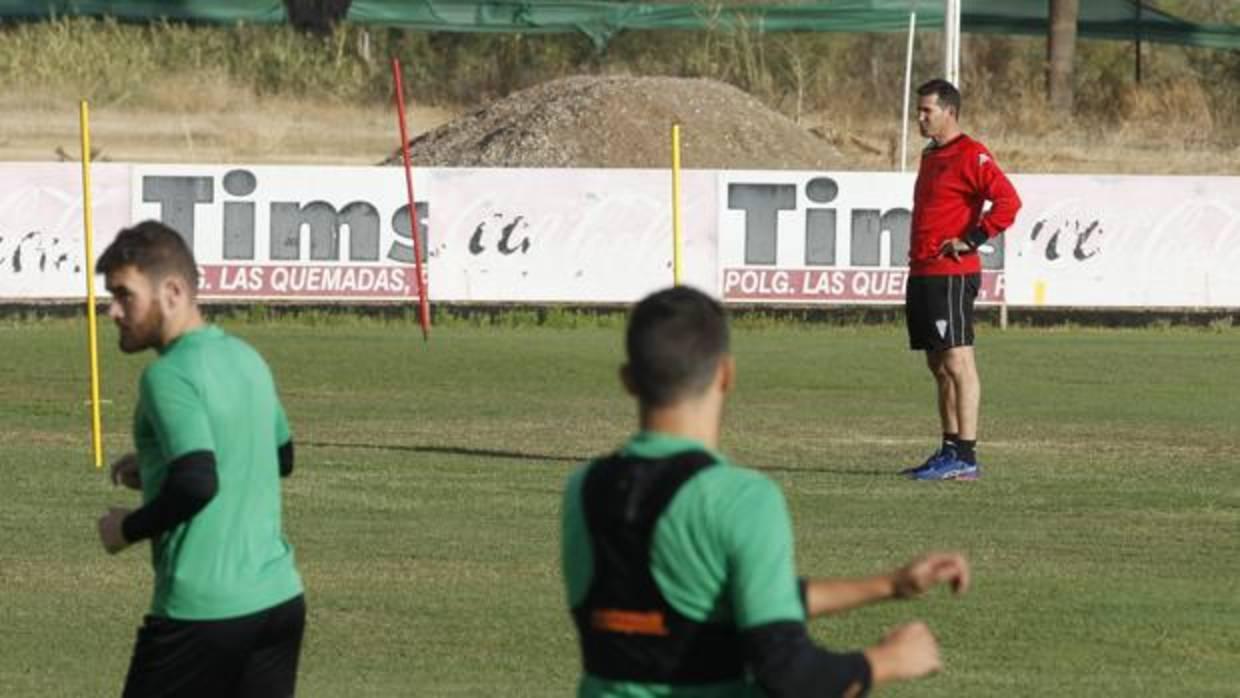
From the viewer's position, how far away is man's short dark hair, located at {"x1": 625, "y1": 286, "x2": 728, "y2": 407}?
4910 millimetres

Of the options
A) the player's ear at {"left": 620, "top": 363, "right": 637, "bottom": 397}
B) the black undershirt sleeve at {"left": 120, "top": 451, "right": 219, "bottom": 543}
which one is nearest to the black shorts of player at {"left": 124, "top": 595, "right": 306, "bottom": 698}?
the black undershirt sleeve at {"left": 120, "top": 451, "right": 219, "bottom": 543}

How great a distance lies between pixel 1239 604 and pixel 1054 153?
2993 cm

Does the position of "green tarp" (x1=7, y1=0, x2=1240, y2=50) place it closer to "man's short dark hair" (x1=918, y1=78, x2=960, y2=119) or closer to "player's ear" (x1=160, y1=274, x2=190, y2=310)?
"man's short dark hair" (x1=918, y1=78, x2=960, y2=119)

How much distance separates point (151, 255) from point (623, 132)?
94.5 ft

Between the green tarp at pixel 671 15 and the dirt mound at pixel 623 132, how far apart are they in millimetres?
6328

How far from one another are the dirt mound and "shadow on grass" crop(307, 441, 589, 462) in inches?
669

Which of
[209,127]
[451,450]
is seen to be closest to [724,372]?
[451,450]

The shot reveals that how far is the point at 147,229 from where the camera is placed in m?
6.68

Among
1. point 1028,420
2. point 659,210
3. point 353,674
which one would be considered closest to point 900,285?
point 659,210

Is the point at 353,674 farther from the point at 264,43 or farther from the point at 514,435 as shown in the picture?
the point at 264,43

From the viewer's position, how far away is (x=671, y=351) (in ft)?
16.1

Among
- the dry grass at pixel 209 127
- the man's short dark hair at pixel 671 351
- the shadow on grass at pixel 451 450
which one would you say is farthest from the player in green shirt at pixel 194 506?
the dry grass at pixel 209 127

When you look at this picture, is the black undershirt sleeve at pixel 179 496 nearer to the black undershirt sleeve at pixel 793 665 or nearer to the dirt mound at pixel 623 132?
the black undershirt sleeve at pixel 793 665

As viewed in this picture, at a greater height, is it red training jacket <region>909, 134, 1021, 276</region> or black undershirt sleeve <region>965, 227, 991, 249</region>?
red training jacket <region>909, 134, 1021, 276</region>
